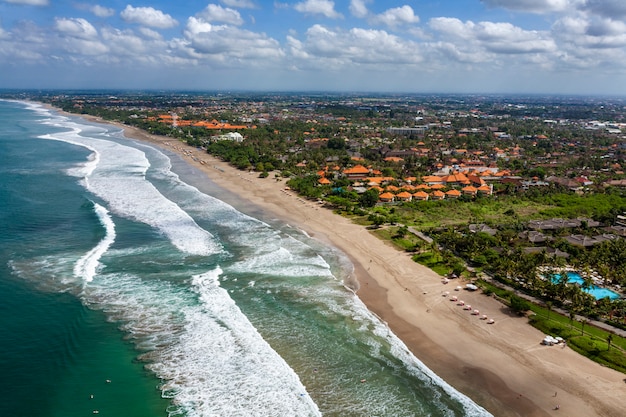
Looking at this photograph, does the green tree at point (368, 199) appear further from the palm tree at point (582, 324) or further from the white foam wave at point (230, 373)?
the palm tree at point (582, 324)

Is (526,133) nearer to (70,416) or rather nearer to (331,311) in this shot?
(331,311)

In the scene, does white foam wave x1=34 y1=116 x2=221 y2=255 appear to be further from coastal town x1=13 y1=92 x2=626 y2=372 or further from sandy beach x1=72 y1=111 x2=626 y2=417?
coastal town x1=13 y1=92 x2=626 y2=372

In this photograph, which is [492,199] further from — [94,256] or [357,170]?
[94,256]

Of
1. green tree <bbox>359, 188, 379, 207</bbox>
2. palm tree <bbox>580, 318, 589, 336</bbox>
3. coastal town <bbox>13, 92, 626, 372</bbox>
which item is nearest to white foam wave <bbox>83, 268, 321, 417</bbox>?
coastal town <bbox>13, 92, 626, 372</bbox>

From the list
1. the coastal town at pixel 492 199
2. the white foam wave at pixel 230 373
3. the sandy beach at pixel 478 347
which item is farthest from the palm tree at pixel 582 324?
the white foam wave at pixel 230 373

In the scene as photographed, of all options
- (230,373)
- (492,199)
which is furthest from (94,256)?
(492,199)

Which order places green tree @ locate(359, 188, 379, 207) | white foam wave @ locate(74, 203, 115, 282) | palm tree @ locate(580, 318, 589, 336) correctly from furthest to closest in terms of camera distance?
green tree @ locate(359, 188, 379, 207) → white foam wave @ locate(74, 203, 115, 282) → palm tree @ locate(580, 318, 589, 336)
